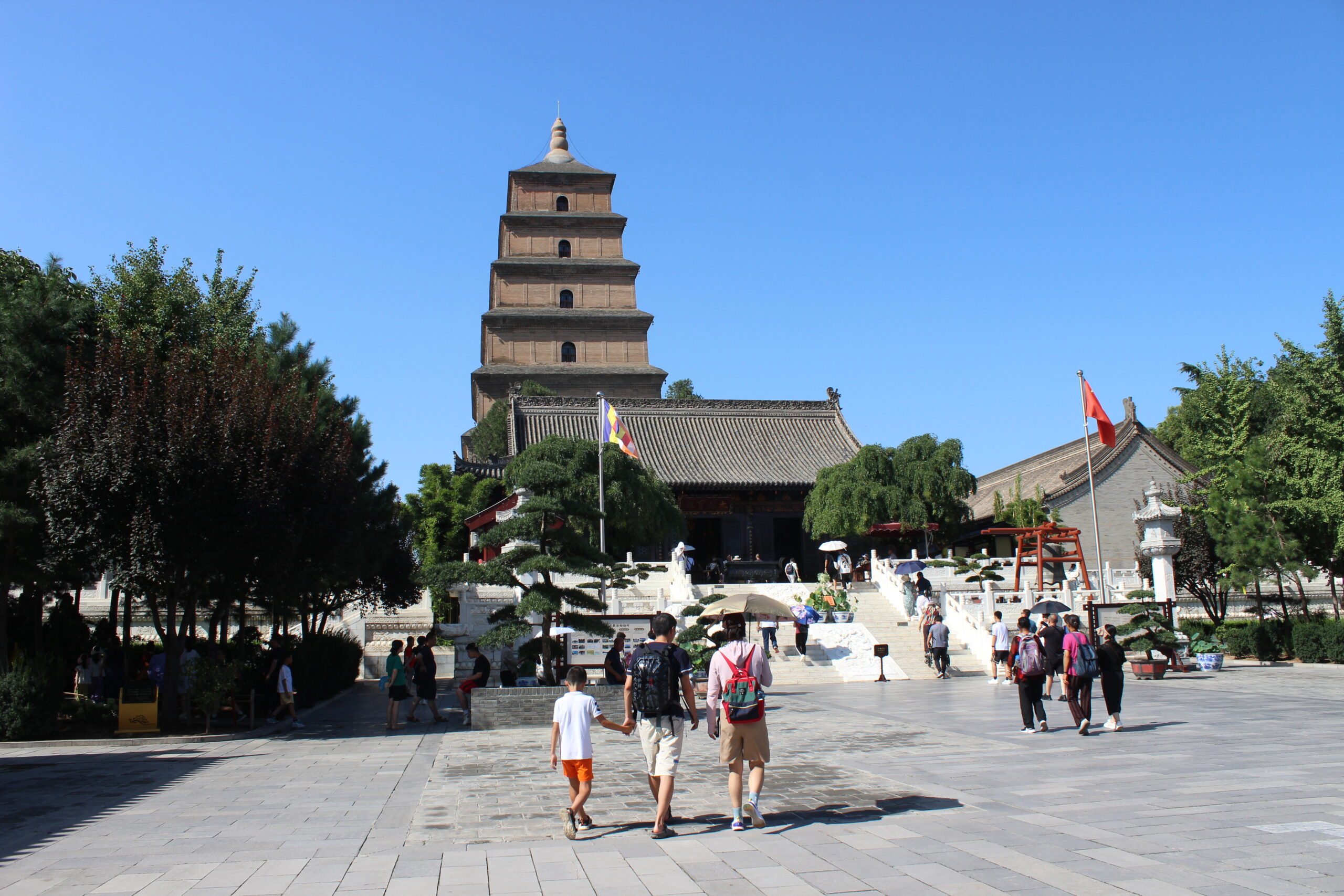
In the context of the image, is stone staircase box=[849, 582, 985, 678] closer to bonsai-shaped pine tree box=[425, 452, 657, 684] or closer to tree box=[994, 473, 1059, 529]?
bonsai-shaped pine tree box=[425, 452, 657, 684]

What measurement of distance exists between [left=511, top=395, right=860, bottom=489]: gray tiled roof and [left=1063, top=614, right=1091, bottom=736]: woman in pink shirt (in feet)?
86.0

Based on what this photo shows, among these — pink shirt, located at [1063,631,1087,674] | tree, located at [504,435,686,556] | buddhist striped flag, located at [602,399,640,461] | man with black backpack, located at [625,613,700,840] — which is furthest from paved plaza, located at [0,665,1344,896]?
tree, located at [504,435,686,556]

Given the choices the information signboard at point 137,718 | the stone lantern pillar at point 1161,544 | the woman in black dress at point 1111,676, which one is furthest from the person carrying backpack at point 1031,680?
the stone lantern pillar at point 1161,544

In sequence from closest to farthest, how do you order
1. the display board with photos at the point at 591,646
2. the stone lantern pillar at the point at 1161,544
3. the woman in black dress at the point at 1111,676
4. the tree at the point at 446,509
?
the woman in black dress at the point at 1111,676 < the display board with photos at the point at 591,646 < the stone lantern pillar at the point at 1161,544 < the tree at the point at 446,509

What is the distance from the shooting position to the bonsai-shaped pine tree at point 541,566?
Answer: 1416cm

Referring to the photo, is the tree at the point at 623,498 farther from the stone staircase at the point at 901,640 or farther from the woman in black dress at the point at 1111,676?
the woman in black dress at the point at 1111,676

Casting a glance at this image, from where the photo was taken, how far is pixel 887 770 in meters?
9.37

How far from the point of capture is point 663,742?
6781 millimetres

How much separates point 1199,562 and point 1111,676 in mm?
17954

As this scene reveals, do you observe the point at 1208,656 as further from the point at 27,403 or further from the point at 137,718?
the point at 27,403

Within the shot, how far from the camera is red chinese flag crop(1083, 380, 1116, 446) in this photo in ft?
82.7

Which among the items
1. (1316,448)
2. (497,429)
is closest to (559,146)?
(497,429)

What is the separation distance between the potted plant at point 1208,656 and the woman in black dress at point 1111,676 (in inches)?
395

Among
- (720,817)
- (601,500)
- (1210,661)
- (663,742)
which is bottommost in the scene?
(720,817)
